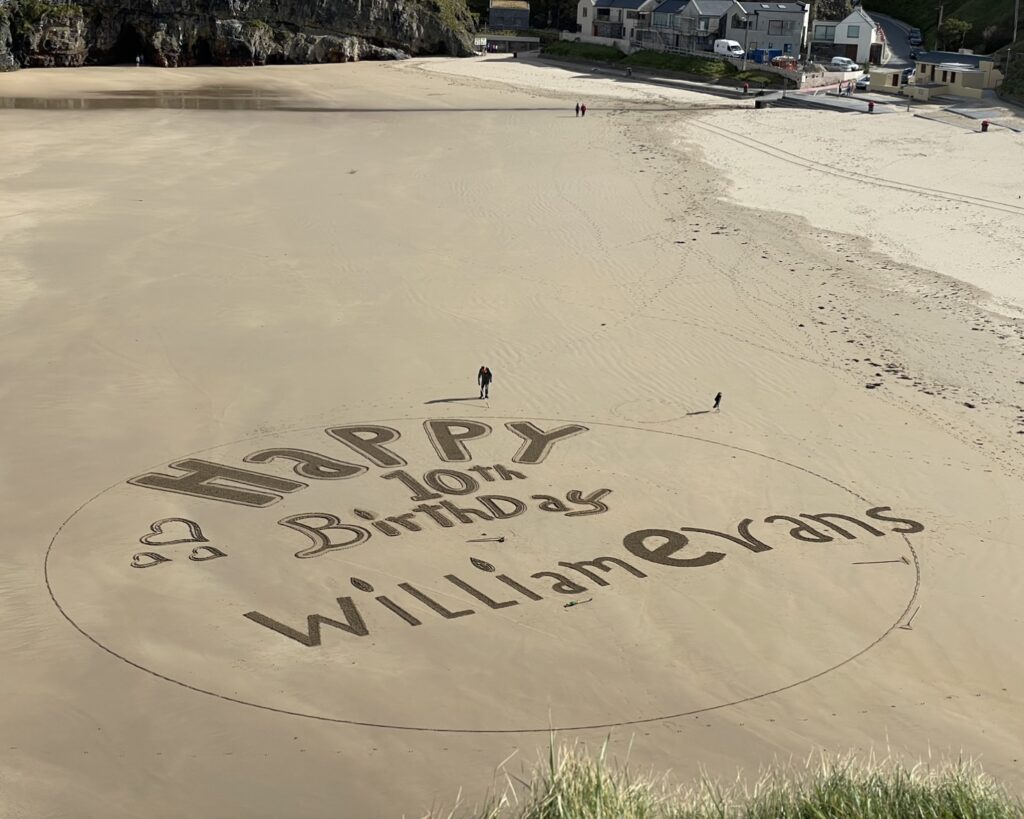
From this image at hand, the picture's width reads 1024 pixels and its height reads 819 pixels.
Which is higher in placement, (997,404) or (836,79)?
(836,79)

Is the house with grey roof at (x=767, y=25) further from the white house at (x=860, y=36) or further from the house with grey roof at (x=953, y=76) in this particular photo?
the house with grey roof at (x=953, y=76)

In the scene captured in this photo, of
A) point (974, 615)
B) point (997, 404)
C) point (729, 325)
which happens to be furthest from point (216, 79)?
point (974, 615)

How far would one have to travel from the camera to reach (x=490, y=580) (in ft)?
49.0

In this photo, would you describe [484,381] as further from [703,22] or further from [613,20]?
[613,20]

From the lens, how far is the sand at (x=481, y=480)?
11.8 metres

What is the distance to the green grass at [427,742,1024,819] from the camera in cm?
879

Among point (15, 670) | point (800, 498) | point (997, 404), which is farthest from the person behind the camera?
point (997, 404)

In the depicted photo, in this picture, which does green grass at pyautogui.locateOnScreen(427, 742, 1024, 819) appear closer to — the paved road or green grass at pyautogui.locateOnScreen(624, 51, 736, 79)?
green grass at pyautogui.locateOnScreen(624, 51, 736, 79)

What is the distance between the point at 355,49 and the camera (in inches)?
2982

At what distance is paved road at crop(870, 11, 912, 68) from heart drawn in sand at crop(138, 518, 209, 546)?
71178mm

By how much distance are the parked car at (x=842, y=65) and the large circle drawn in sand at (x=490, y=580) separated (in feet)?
188

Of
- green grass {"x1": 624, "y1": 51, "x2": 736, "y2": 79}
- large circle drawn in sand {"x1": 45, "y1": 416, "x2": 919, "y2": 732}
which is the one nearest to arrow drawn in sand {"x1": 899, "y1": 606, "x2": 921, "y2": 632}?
large circle drawn in sand {"x1": 45, "y1": 416, "x2": 919, "y2": 732}

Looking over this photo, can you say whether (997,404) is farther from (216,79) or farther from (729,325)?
(216,79)

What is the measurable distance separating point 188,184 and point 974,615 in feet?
91.9
